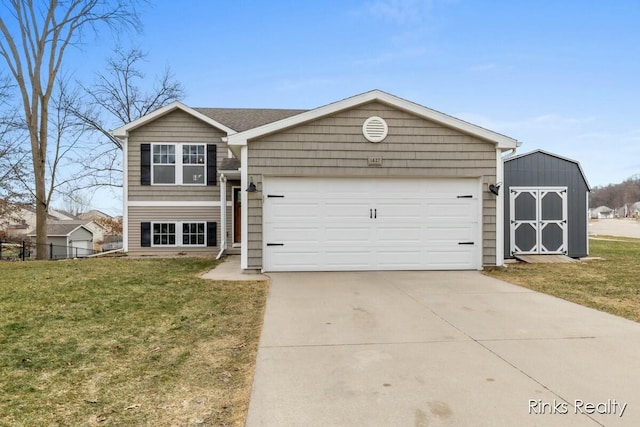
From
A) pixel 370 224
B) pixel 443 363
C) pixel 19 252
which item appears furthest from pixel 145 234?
pixel 19 252

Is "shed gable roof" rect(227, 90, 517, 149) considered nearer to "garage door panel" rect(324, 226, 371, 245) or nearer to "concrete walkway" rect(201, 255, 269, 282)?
"garage door panel" rect(324, 226, 371, 245)

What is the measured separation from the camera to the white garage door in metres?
8.15

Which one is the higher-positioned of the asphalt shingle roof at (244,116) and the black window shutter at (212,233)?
the asphalt shingle roof at (244,116)

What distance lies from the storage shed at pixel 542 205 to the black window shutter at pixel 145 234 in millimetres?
11219

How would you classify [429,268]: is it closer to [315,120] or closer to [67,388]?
[315,120]

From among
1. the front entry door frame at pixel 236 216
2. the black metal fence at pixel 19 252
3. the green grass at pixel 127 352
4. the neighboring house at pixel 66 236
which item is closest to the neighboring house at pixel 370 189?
the green grass at pixel 127 352

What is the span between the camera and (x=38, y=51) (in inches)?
565

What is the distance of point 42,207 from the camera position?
14.4 metres

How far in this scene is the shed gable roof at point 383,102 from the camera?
310 inches

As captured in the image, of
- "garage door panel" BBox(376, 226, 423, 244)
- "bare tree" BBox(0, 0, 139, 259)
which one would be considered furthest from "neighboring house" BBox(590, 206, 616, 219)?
"bare tree" BBox(0, 0, 139, 259)

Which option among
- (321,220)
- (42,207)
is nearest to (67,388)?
(321,220)

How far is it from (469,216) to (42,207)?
1510 cm

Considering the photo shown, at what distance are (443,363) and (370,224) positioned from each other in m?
5.24

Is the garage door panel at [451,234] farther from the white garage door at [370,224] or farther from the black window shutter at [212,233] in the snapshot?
the black window shutter at [212,233]
